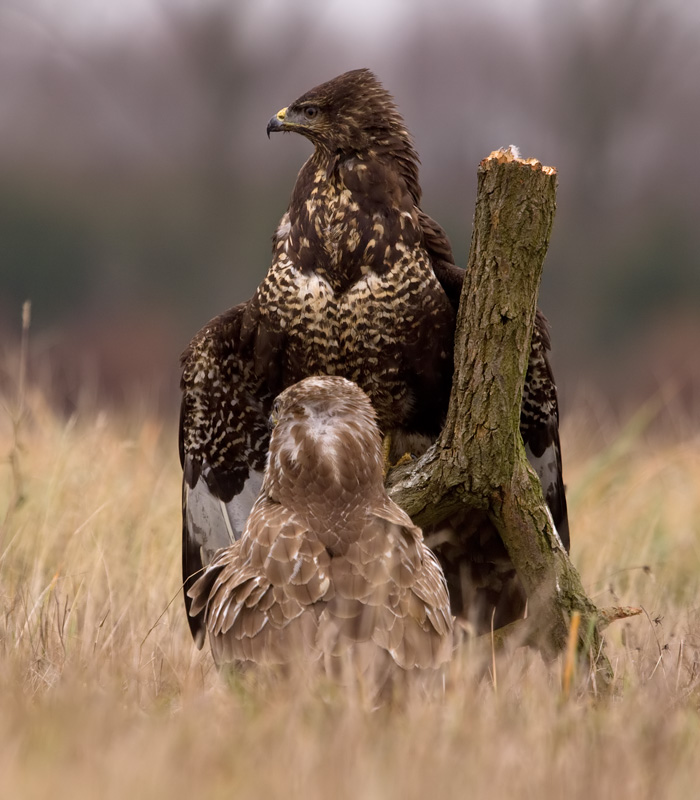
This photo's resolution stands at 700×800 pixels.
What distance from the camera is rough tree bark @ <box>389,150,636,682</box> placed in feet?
12.7

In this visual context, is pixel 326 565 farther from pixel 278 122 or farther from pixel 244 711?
pixel 278 122

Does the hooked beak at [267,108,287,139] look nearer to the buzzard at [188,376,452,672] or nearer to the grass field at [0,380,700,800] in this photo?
the buzzard at [188,376,452,672]

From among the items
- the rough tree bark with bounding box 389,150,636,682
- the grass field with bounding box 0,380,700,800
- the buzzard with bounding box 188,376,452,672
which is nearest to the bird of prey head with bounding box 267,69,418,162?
the rough tree bark with bounding box 389,150,636,682

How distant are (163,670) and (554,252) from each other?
42.0 ft

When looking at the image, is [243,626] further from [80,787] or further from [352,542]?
[80,787]

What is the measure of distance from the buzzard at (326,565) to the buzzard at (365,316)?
464 millimetres

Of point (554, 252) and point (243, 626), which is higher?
point (554, 252)

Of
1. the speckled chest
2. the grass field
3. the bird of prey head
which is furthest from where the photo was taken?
the bird of prey head

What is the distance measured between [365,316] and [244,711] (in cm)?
170

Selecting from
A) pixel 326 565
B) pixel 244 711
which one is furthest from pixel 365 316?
pixel 244 711

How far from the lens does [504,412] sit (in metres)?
3.98

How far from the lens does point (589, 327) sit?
15.1 m

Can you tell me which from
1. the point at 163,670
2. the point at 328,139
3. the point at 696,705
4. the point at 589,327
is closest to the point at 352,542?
the point at 163,670

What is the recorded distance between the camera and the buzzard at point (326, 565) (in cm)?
316
